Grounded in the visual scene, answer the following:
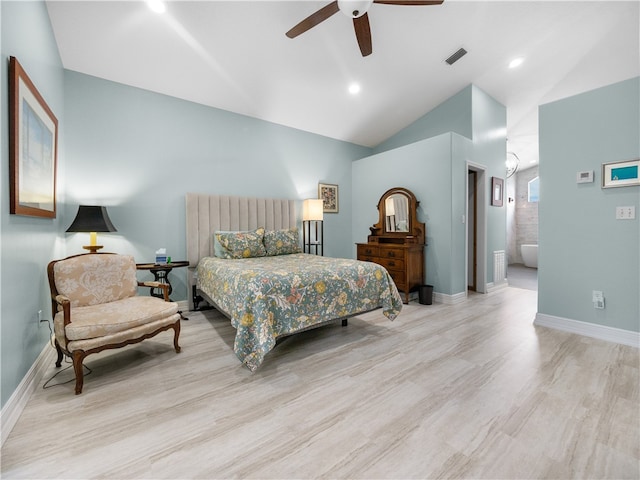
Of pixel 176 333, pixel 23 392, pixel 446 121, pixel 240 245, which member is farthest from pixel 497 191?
pixel 23 392

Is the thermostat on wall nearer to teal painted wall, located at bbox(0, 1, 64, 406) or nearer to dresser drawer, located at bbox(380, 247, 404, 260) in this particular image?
dresser drawer, located at bbox(380, 247, 404, 260)

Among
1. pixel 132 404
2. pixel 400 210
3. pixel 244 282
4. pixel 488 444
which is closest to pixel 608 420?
pixel 488 444

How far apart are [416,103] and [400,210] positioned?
194cm

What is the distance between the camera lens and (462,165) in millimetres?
4188

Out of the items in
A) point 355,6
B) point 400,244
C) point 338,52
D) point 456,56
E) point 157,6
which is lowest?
point 400,244

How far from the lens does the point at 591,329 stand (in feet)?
9.07

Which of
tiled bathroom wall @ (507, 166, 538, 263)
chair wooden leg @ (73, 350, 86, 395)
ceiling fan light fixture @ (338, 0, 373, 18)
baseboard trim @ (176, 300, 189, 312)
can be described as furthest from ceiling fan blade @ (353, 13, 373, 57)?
tiled bathroom wall @ (507, 166, 538, 263)

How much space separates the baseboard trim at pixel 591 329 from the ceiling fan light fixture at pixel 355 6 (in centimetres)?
358

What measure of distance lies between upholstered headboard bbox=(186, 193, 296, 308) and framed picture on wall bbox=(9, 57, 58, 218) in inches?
59.0

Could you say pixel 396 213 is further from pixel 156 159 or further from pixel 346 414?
pixel 156 159

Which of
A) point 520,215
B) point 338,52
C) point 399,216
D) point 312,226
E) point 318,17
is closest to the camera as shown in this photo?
point 318,17

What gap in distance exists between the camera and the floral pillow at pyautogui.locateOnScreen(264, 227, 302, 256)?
400 centimetres

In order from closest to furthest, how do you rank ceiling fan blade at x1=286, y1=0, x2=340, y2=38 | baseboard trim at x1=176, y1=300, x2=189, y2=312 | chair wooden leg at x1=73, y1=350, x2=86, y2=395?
chair wooden leg at x1=73, y1=350, x2=86, y2=395 < ceiling fan blade at x1=286, y1=0, x2=340, y2=38 < baseboard trim at x1=176, y1=300, x2=189, y2=312

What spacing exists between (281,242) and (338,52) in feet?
8.70
